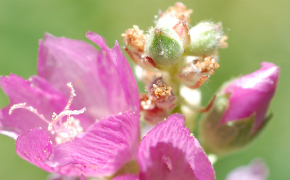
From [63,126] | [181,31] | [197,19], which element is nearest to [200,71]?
[181,31]

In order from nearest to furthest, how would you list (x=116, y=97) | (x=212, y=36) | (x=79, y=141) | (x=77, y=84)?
(x=79, y=141) < (x=212, y=36) < (x=116, y=97) < (x=77, y=84)

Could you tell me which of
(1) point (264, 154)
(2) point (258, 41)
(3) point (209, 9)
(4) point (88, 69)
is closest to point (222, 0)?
(3) point (209, 9)

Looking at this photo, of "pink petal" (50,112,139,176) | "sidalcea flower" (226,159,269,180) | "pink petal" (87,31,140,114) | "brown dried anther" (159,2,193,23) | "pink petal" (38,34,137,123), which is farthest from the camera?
"sidalcea flower" (226,159,269,180)

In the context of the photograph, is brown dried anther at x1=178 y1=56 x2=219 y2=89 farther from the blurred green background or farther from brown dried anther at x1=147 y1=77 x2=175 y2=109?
the blurred green background

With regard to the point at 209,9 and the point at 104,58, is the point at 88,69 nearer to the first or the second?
the point at 104,58

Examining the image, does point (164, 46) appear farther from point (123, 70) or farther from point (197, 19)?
point (197, 19)

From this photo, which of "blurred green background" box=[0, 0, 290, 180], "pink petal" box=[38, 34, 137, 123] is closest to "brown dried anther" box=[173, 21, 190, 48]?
"pink petal" box=[38, 34, 137, 123]
